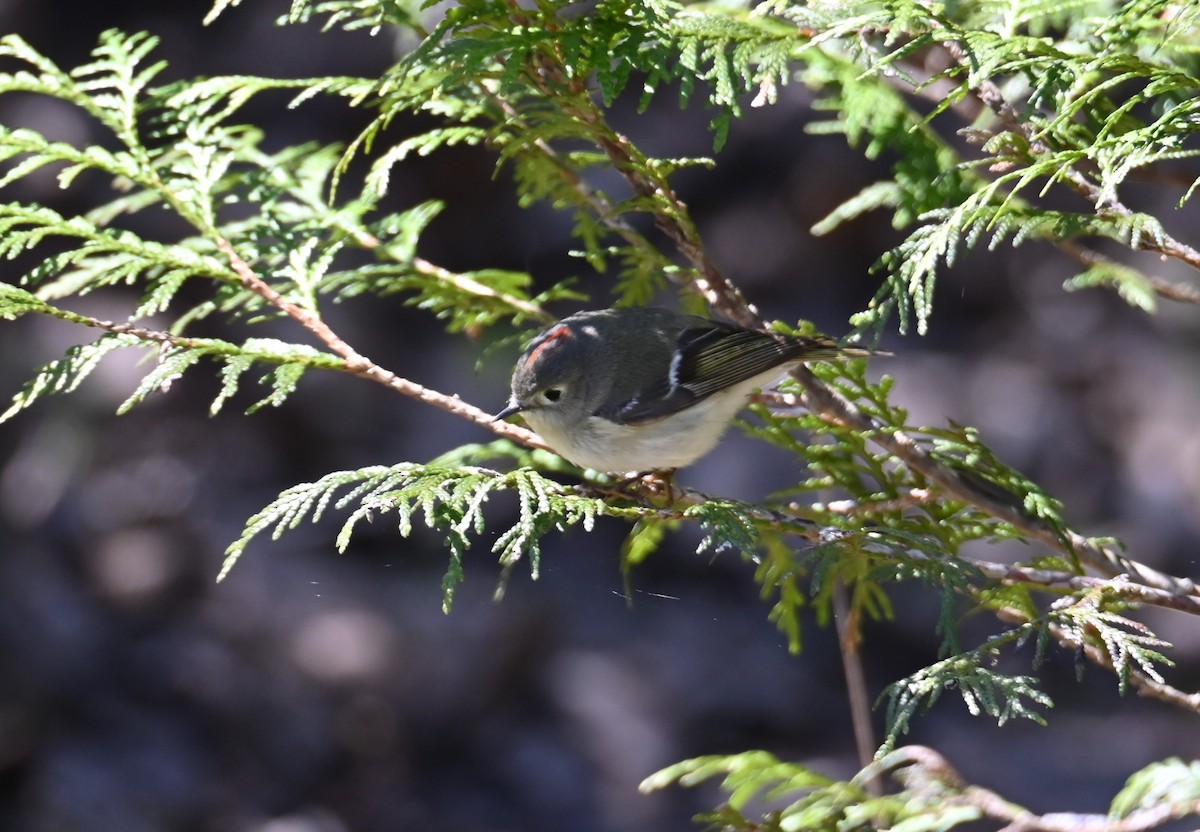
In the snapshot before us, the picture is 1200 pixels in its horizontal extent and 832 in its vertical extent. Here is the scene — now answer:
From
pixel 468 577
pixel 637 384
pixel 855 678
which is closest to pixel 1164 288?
pixel 855 678

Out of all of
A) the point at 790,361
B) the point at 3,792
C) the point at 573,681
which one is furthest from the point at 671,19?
the point at 3,792

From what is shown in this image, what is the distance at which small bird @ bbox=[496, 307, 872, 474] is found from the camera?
1.73 meters

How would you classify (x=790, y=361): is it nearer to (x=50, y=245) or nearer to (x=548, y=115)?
(x=548, y=115)

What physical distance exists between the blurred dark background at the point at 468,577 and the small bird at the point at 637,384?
38.0 inches

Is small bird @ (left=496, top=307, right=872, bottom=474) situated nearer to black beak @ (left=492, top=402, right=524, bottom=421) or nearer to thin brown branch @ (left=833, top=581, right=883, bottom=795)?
black beak @ (left=492, top=402, right=524, bottom=421)

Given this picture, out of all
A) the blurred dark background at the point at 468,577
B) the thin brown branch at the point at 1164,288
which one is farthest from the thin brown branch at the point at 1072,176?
the blurred dark background at the point at 468,577

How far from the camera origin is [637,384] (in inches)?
73.6

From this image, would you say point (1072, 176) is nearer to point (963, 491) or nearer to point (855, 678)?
point (963, 491)

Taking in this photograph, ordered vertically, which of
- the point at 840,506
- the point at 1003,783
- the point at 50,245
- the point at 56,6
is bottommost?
the point at 1003,783

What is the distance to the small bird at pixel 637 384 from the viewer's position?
5.68ft

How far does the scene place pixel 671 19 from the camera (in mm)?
1230

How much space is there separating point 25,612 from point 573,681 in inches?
58.7

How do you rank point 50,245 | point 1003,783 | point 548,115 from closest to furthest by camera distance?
point 548,115 < point 1003,783 < point 50,245

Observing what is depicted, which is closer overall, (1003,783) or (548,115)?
(548,115)
